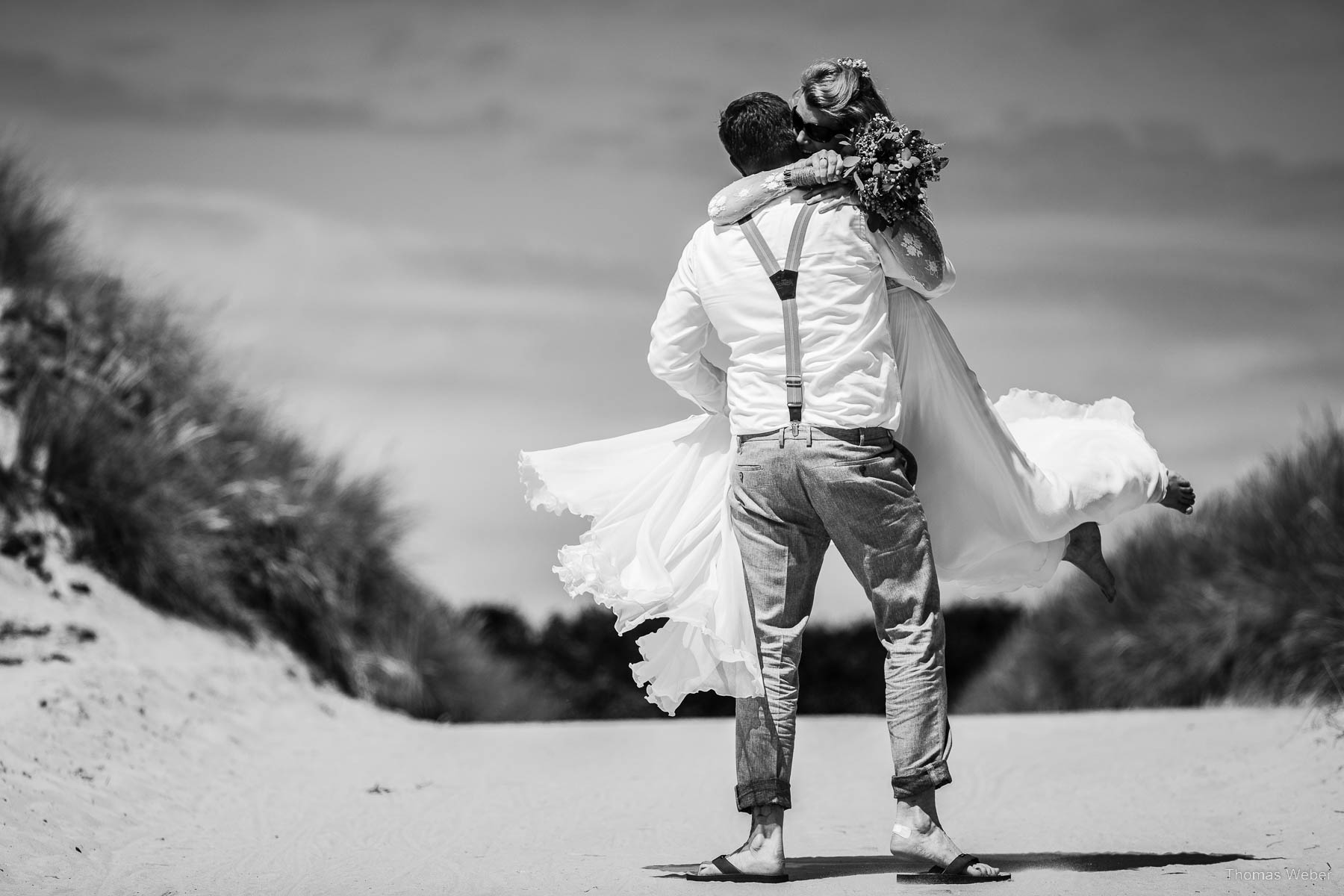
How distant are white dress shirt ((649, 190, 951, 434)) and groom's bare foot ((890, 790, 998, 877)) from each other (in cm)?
118

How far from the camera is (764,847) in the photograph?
4.41m

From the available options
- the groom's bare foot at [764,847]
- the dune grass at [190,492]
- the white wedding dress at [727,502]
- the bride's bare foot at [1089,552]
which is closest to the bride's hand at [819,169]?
the white wedding dress at [727,502]

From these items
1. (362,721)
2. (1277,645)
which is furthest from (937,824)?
(1277,645)

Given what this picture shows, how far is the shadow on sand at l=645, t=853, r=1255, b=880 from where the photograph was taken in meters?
4.72

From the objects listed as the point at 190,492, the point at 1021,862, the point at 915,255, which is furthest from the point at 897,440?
the point at 190,492

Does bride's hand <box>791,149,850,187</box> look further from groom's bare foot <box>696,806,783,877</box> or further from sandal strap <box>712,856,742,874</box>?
sandal strap <box>712,856,742,874</box>

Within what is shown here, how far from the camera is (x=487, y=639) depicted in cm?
1420

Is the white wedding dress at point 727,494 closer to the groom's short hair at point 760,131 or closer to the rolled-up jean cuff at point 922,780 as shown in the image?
the groom's short hair at point 760,131

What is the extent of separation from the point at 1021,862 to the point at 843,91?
2828 millimetres

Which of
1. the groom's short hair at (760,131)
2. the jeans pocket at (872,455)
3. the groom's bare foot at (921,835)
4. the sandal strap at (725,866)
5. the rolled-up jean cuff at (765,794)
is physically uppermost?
the groom's short hair at (760,131)

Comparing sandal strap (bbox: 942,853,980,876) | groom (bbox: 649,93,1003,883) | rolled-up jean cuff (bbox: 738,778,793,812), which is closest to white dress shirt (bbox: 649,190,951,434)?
groom (bbox: 649,93,1003,883)

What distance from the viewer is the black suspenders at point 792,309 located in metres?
4.23

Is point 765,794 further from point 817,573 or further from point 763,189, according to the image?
point 763,189

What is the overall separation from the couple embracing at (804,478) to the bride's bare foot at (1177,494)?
4.1 inches
